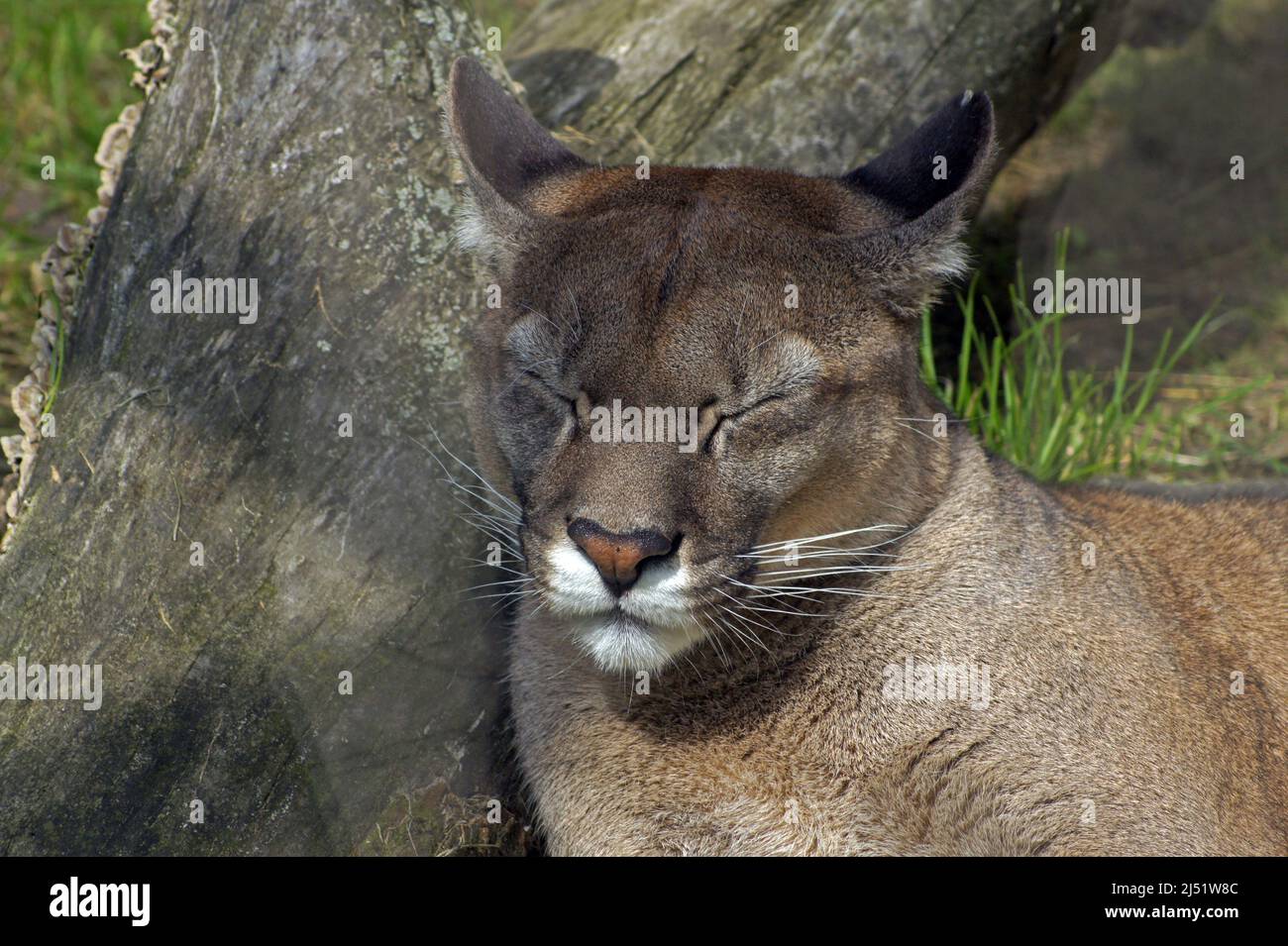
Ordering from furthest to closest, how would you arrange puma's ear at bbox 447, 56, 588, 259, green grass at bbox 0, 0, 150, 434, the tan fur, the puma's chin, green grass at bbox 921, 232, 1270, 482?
green grass at bbox 0, 0, 150, 434
green grass at bbox 921, 232, 1270, 482
puma's ear at bbox 447, 56, 588, 259
the tan fur
the puma's chin

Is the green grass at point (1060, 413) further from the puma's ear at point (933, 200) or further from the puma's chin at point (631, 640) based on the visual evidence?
the puma's chin at point (631, 640)

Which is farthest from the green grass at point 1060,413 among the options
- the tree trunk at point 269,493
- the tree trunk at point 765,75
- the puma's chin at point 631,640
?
the puma's chin at point 631,640

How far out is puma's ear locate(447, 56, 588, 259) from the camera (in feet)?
16.3

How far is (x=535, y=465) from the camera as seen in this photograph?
4574 millimetres

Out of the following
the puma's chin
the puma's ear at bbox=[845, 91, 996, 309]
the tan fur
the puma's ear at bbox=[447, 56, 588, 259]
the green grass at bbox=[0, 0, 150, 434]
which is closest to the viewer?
the puma's chin

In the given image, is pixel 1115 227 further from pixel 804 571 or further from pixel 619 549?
pixel 619 549

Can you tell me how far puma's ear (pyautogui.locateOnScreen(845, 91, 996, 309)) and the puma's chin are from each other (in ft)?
4.57

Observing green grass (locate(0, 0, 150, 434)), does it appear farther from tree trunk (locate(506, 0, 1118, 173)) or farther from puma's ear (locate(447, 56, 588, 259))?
puma's ear (locate(447, 56, 588, 259))

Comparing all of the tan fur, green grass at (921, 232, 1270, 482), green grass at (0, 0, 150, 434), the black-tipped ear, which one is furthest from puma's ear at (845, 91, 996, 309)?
green grass at (0, 0, 150, 434)

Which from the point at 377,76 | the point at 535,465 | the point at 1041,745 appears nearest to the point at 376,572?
the point at 535,465

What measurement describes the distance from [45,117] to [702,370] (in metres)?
7.67

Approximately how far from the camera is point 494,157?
525 centimetres

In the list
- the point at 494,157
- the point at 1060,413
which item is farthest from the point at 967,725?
the point at 1060,413

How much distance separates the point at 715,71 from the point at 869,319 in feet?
9.51
